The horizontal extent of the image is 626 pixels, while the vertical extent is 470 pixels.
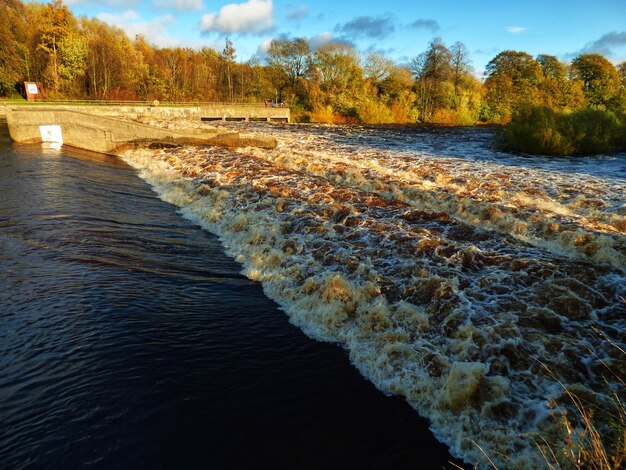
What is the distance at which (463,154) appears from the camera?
19703mm

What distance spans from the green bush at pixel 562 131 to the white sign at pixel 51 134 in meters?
24.1

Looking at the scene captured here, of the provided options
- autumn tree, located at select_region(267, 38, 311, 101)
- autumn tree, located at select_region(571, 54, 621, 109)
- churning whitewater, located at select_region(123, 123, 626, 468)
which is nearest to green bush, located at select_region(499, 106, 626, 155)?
churning whitewater, located at select_region(123, 123, 626, 468)

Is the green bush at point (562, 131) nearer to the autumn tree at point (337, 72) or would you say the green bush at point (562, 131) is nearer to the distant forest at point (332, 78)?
the distant forest at point (332, 78)

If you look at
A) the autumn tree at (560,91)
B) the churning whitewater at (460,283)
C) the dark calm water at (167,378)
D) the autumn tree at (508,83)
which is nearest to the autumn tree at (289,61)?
the autumn tree at (508,83)

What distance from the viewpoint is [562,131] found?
65.1 ft

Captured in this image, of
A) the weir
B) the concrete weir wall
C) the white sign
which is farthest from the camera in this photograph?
the concrete weir wall

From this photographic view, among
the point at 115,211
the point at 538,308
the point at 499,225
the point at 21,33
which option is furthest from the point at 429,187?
the point at 21,33

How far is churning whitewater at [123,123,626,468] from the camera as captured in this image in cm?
401

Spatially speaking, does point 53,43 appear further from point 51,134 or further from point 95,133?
point 95,133

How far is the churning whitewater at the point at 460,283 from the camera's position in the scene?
401 centimetres

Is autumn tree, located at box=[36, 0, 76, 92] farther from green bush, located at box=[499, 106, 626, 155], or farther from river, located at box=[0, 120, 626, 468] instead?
green bush, located at box=[499, 106, 626, 155]

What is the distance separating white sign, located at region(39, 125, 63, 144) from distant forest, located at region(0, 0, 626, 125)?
3216cm

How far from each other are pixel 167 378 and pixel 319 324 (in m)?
2.20

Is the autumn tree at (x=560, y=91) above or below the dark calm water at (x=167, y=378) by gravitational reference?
above
